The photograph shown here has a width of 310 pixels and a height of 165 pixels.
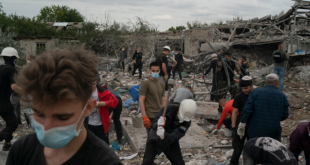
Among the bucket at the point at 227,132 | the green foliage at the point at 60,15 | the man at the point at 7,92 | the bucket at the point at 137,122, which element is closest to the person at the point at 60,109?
the man at the point at 7,92

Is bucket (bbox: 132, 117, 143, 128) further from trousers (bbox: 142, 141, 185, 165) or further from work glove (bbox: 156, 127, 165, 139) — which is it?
work glove (bbox: 156, 127, 165, 139)

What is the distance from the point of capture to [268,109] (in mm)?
3355

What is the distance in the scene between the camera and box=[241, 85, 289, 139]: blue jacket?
335 cm

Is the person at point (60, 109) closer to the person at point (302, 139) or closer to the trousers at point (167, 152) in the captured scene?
the trousers at point (167, 152)

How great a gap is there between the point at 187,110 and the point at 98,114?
1.36 meters

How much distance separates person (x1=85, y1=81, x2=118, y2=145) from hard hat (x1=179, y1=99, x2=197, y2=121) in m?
1.15

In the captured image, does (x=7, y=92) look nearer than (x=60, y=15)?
Yes

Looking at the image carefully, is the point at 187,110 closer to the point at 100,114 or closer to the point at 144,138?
the point at 100,114

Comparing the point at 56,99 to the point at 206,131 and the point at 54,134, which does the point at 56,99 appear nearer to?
the point at 54,134

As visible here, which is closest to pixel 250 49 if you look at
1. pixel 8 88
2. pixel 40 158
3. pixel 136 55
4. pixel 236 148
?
pixel 136 55

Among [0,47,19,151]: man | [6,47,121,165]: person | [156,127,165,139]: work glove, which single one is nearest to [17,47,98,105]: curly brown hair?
[6,47,121,165]: person

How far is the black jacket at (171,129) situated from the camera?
2805 millimetres

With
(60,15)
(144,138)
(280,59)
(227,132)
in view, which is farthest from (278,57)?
(60,15)

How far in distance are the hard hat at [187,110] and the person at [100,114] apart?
1.15 m
